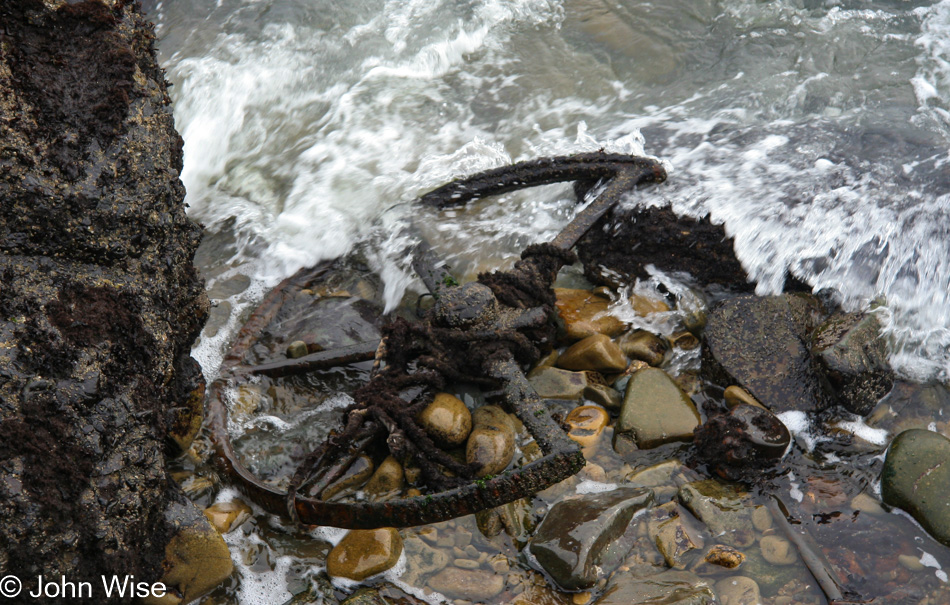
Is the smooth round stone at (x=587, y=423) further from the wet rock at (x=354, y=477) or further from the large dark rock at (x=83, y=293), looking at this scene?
the large dark rock at (x=83, y=293)

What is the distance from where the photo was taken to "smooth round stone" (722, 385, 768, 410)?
2762mm

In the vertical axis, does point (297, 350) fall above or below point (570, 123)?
below

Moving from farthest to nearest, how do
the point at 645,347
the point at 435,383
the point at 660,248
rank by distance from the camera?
the point at 660,248
the point at 645,347
the point at 435,383

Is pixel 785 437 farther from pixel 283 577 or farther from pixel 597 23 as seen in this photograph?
pixel 597 23

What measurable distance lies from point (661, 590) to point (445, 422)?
965 mm

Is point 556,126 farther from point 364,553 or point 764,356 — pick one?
point 364,553

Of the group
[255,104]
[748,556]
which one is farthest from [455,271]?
[255,104]

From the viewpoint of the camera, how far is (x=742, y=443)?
99.0 inches

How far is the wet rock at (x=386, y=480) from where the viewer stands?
2535 millimetres

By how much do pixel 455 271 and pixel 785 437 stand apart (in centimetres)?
190

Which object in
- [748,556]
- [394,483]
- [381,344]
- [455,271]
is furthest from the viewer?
[455,271]

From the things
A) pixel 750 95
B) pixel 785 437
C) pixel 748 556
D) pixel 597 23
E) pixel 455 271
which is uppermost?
pixel 597 23

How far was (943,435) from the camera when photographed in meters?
2.68

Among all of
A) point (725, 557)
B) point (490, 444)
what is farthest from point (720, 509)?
point (490, 444)
